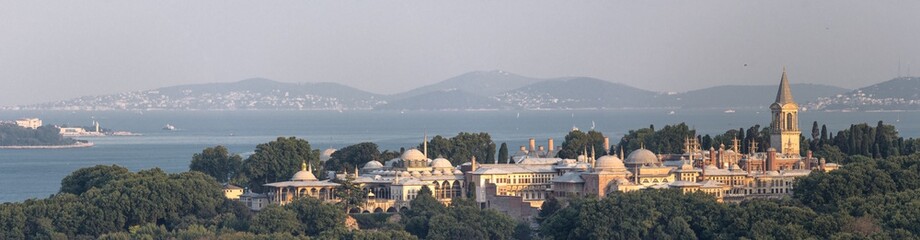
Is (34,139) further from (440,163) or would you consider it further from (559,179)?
(559,179)

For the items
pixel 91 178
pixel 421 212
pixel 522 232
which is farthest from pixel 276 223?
pixel 91 178

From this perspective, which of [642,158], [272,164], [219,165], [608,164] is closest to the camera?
[608,164]

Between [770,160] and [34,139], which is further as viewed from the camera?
[34,139]

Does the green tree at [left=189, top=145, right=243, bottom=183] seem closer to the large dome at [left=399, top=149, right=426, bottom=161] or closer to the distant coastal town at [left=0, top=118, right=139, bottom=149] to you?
the large dome at [left=399, top=149, right=426, bottom=161]

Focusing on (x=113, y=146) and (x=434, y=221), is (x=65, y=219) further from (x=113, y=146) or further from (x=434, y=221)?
(x=113, y=146)

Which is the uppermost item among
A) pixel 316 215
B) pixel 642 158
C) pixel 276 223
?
pixel 642 158

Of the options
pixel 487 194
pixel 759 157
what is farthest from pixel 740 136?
pixel 487 194
